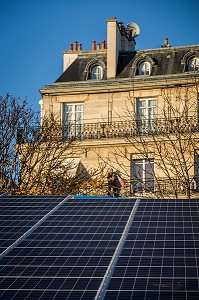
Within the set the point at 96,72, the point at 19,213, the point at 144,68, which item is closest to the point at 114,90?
the point at 144,68

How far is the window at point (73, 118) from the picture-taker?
61.1m

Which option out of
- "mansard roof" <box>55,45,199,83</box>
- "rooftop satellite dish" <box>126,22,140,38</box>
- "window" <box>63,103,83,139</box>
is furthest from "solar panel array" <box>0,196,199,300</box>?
"rooftop satellite dish" <box>126,22,140,38</box>

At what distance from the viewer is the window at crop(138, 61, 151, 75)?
61.8 meters

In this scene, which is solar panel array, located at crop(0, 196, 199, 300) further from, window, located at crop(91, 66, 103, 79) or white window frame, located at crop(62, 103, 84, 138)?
window, located at crop(91, 66, 103, 79)

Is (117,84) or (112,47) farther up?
(112,47)

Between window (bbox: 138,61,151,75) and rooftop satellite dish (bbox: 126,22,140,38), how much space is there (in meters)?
4.99

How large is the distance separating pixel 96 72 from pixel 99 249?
163 feet

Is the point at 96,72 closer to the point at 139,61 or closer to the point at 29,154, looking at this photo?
the point at 139,61

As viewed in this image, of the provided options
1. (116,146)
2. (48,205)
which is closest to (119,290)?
(48,205)

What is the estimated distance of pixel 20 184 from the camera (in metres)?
40.6

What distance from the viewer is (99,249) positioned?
14031mm

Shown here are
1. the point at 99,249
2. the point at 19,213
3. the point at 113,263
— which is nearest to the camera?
the point at 113,263

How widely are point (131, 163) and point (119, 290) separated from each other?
43155 mm

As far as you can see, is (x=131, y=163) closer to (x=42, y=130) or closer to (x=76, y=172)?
(x=76, y=172)
